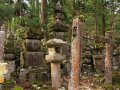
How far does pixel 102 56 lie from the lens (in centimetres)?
1422

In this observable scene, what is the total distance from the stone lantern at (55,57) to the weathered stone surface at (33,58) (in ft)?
4.90

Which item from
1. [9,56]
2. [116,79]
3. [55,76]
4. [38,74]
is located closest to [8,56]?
[9,56]

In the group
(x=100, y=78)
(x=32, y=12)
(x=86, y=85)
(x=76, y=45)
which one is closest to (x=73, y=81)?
(x=76, y=45)

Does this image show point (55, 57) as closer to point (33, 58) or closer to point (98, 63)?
point (33, 58)

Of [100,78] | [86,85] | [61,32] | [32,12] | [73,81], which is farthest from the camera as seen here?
[32,12]

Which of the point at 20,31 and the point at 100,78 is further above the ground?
the point at 20,31

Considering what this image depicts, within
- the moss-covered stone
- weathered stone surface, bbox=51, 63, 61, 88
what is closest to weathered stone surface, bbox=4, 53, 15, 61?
the moss-covered stone

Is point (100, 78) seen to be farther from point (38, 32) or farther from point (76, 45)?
point (76, 45)

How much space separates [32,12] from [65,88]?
440 inches

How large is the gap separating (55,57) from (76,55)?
230cm

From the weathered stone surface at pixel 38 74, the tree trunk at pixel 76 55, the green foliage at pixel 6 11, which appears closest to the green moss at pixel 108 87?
the weathered stone surface at pixel 38 74

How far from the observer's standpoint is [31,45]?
12.1m

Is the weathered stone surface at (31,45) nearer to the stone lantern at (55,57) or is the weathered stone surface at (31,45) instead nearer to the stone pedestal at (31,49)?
the stone pedestal at (31,49)

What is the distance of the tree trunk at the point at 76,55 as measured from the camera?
8438mm
